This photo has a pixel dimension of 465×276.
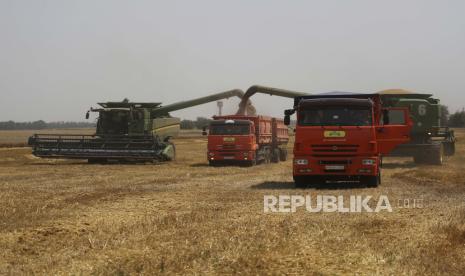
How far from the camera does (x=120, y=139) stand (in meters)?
32.5

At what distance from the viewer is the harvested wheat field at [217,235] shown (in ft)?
22.9

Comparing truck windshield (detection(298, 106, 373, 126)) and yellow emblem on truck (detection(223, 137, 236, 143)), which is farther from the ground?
truck windshield (detection(298, 106, 373, 126))

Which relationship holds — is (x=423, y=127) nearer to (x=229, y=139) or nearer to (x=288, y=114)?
(x=229, y=139)

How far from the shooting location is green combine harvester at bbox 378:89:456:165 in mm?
29453

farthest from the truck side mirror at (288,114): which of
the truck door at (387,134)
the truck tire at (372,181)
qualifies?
the truck tire at (372,181)

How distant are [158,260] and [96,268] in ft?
2.52

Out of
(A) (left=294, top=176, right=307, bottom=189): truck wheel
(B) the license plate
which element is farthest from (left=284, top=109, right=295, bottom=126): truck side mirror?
(B) the license plate

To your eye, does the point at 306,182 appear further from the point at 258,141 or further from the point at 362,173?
the point at 258,141

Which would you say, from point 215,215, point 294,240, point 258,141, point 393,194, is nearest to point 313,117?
point 393,194

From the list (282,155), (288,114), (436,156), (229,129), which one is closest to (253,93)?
(282,155)

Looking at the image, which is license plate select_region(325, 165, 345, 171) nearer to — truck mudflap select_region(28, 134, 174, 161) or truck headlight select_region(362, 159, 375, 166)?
truck headlight select_region(362, 159, 375, 166)

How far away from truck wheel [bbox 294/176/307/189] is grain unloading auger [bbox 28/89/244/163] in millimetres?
15406

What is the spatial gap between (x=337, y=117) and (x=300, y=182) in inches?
86.0

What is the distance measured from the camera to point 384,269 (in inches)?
266
